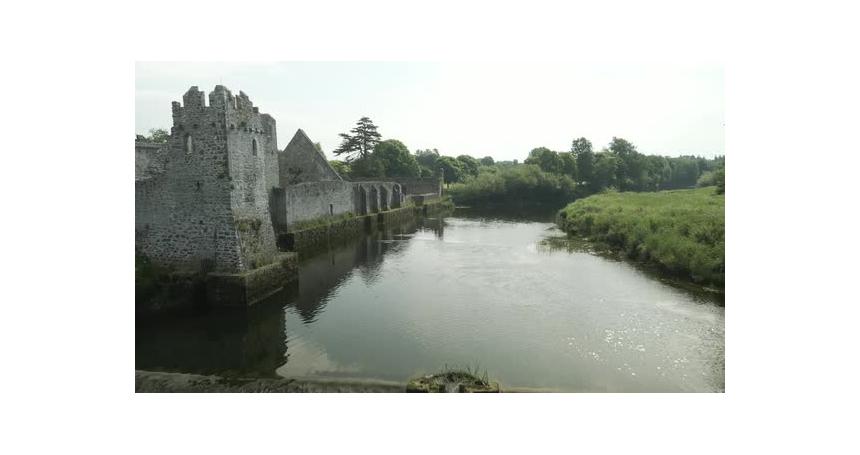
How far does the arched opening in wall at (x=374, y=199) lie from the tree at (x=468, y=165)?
54.7m

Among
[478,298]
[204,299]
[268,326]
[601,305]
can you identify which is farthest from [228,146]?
[601,305]

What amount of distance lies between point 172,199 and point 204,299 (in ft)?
8.97

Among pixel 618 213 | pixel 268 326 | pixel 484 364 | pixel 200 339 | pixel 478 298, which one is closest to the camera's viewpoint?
pixel 484 364

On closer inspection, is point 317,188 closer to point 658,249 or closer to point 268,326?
point 268,326

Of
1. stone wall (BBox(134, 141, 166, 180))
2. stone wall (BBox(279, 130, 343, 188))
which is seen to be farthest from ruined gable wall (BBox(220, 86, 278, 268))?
stone wall (BBox(279, 130, 343, 188))

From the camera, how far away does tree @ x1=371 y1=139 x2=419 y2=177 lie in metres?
58.6

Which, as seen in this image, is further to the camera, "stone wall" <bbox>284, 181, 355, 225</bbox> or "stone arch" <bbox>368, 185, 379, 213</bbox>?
"stone arch" <bbox>368, 185, 379, 213</bbox>

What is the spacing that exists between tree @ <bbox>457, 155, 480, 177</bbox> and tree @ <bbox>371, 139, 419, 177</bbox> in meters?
24.1

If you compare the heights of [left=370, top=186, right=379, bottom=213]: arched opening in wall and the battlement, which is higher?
the battlement

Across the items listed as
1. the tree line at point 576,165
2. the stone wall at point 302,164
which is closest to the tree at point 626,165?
the tree line at point 576,165

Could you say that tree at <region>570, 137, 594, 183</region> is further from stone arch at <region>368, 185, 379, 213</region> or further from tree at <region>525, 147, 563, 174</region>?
stone arch at <region>368, 185, 379, 213</region>

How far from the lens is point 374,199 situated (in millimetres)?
33344

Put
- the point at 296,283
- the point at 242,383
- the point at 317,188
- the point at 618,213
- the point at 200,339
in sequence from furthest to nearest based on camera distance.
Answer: the point at 618,213, the point at 317,188, the point at 296,283, the point at 200,339, the point at 242,383

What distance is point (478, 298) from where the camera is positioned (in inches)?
520
